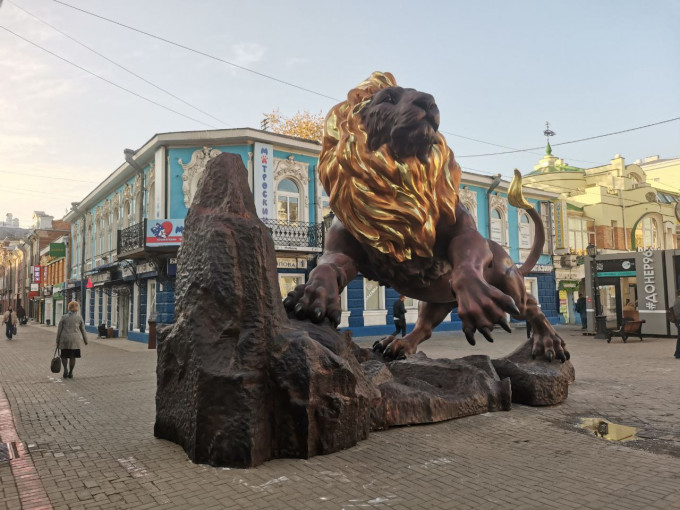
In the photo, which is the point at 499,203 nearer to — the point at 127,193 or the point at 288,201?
the point at 288,201

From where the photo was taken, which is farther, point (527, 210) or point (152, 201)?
point (152, 201)

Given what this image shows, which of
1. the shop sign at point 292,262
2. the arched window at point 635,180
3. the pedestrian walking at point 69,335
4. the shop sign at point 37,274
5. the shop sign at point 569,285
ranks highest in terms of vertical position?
the arched window at point 635,180

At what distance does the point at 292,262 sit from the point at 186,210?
362 centimetres

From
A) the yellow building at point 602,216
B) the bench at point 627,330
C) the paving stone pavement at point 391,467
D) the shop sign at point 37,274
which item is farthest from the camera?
the shop sign at point 37,274

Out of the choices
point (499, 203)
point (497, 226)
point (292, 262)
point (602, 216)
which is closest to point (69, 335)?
point (292, 262)

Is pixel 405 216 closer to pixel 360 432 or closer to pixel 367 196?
pixel 367 196

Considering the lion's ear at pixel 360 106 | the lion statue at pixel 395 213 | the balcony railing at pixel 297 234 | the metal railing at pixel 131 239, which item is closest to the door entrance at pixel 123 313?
the metal railing at pixel 131 239

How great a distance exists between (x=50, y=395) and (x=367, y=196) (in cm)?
501

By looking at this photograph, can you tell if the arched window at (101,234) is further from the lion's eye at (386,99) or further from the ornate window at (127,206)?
the lion's eye at (386,99)

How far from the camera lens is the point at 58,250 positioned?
29641 mm

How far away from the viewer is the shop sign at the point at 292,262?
1653cm

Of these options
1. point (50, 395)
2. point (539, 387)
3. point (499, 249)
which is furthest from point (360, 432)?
point (50, 395)

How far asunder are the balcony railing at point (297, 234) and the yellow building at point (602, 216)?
1109 cm

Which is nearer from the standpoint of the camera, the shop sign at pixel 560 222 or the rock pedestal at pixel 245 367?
the rock pedestal at pixel 245 367
